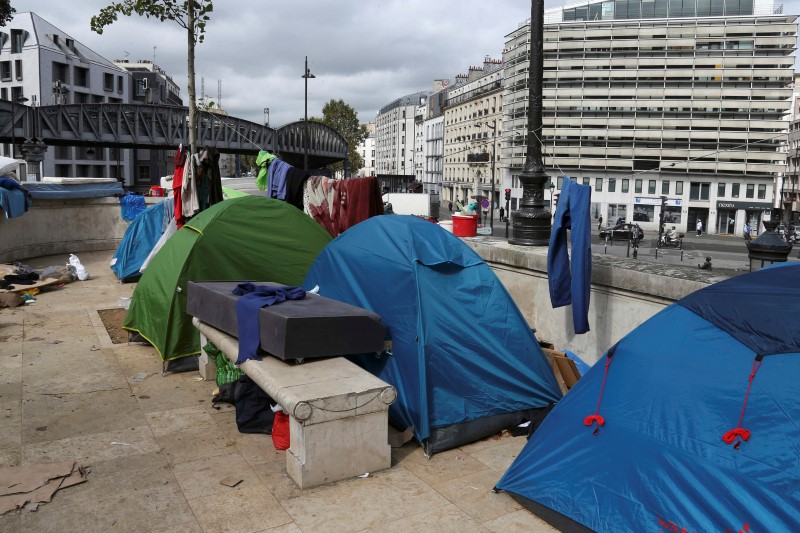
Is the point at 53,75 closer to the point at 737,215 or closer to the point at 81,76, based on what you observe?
the point at 81,76

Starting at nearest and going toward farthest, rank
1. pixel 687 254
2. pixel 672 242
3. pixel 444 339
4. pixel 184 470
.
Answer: pixel 184 470
pixel 444 339
pixel 687 254
pixel 672 242

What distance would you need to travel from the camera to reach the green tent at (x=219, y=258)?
7.79 m

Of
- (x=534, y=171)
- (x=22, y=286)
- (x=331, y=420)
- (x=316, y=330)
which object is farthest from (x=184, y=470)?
(x=22, y=286)

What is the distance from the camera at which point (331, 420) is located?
4781 millimetres

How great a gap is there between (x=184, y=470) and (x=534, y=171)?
195 inches

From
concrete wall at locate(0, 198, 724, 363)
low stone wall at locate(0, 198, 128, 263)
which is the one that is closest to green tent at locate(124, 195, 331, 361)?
concrete wall at locate(0, 198, 724, 363)

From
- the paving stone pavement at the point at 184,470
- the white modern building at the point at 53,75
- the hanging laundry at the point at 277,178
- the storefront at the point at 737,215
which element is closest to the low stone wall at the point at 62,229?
the hanging laundry at the point at 277,178

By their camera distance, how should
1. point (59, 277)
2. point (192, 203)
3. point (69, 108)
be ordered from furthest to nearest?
point (69, 108)
point (59, 277)
point (192, 203)

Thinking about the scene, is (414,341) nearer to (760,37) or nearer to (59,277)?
(59,277)

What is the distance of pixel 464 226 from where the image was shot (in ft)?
29.3

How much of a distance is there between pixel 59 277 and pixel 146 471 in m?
9.71

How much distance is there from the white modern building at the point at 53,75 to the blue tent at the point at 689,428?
67.1 m

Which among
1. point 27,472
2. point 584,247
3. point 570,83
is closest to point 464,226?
point 584,247

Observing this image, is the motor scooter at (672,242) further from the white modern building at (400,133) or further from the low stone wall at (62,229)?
the white modern building at (400,133)
